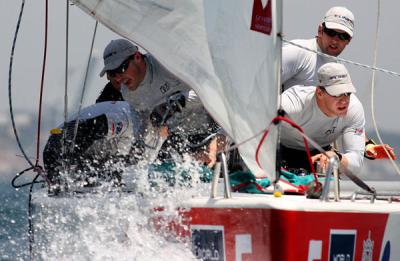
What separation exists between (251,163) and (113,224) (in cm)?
75

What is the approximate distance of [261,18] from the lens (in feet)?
16.1

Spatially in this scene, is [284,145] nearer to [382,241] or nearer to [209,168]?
[209,168]

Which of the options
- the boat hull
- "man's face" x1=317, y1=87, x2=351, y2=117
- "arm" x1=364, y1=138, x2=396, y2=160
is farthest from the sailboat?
"arm" x1=364, y1=138, x2=396, y2=160

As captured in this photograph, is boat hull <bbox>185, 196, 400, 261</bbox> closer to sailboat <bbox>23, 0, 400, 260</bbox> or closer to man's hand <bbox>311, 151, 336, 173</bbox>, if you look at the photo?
sailboat <bbox>23, 0, 400, 260</bbox>

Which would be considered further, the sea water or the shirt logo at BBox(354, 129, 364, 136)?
the shirt logo at BBox(354, 129, 364, 136)

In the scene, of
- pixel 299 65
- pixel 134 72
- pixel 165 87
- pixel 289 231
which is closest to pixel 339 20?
pixel 299 65

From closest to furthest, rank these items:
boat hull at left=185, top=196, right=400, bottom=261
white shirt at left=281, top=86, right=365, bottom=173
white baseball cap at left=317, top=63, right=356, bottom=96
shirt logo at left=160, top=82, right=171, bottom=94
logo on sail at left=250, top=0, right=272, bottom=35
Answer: boat hull at left=185, top=196, right=400, bottom=261 → logo on sail at left=250, top=0, right=272, bottom=35 → white baseball cap at left=317, top=63, right=356, bottom=96 → white shirt at left=281, top=86, right=365, bottom=173 → shirt logo at left=160, top=82, right=171, bottom=94

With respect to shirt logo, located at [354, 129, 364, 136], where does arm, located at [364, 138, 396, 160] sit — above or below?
below

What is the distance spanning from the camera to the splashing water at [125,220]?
202 inches

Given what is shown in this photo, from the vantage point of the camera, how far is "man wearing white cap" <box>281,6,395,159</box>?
6621mm

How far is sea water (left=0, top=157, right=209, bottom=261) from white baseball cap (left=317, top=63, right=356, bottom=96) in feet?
2.71

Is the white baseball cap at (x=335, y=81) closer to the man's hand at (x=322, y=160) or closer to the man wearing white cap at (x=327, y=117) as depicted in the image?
the man wearing white cap at (x=327, y=117)

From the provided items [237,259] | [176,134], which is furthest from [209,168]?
[237,259]

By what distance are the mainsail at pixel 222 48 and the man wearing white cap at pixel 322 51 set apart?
4.58ft
